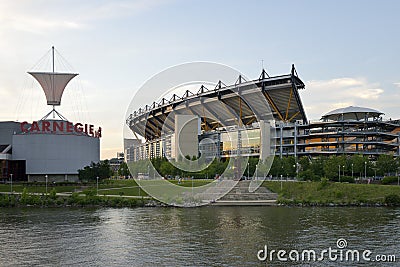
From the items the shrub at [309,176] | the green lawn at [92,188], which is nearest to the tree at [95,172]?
the green lawn at [92,188]

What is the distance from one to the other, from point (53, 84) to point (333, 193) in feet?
219

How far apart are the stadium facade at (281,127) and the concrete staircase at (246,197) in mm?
30235

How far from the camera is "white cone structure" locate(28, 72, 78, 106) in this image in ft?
345

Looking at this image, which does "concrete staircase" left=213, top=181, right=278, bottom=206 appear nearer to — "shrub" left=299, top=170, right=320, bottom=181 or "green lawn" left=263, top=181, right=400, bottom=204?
"green lawn" left=263, top=181, right=400, bottom=204

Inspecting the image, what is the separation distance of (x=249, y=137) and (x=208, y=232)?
265 feet

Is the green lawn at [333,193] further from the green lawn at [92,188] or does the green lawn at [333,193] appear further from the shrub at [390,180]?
the green lawn at [92,188]

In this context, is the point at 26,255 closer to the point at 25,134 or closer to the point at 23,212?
the point at 23,212

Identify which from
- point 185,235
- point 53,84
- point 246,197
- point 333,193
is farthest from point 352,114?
point 185,235

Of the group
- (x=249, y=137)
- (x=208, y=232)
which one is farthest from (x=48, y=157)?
(x=208, y=232)

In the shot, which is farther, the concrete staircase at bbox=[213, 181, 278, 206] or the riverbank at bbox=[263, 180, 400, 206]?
the concrete staircase at bbox=[213, 181, 278, 206]
